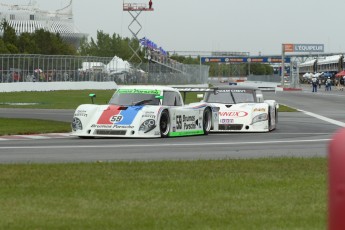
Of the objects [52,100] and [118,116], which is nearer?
[118,116]

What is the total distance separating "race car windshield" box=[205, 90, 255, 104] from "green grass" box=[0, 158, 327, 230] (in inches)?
506

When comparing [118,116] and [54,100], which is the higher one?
[118,116]

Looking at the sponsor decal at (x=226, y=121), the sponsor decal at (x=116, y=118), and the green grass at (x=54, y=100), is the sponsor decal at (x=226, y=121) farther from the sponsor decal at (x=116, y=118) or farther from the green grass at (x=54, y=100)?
the green grass at (x=54, y=100)

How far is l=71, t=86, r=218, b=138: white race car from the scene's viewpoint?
22.4m

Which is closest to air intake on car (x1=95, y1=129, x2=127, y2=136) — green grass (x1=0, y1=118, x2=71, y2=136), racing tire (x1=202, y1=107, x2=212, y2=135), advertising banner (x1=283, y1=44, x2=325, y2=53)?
green grass (x1=0, y1=118, x2=71, y2=136)

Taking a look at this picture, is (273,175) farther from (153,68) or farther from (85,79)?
(153,68)

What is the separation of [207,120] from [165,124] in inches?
91.8

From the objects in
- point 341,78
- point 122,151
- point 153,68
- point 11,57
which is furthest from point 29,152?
point 341,78

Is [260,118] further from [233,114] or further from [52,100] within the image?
[52,100]

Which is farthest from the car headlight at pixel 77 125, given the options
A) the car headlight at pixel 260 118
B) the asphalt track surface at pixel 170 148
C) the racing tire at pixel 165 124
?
the car headlight at pixel 260 118

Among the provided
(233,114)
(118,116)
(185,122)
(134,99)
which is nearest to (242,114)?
(233,114)

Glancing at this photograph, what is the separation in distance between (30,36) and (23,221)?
113043 mm

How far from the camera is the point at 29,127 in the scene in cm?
2658

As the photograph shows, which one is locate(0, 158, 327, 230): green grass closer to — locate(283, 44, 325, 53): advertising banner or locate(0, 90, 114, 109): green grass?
locate(0, 90, 114, 109): green grass
